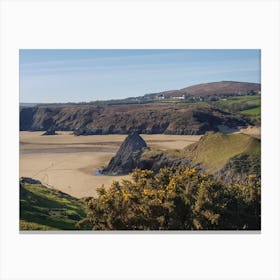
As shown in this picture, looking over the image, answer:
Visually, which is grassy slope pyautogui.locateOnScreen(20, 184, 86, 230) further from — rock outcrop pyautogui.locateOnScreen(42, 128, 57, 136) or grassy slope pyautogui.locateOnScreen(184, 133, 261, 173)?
grassy slope pyautogui.locateOnScreen(184, 133, 261, 173)

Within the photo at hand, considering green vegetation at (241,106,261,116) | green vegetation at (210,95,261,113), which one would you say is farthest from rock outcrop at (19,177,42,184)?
green vegetation at (241,106,261,116)

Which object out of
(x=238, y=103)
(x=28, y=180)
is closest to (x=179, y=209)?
(x=238, y=103)
